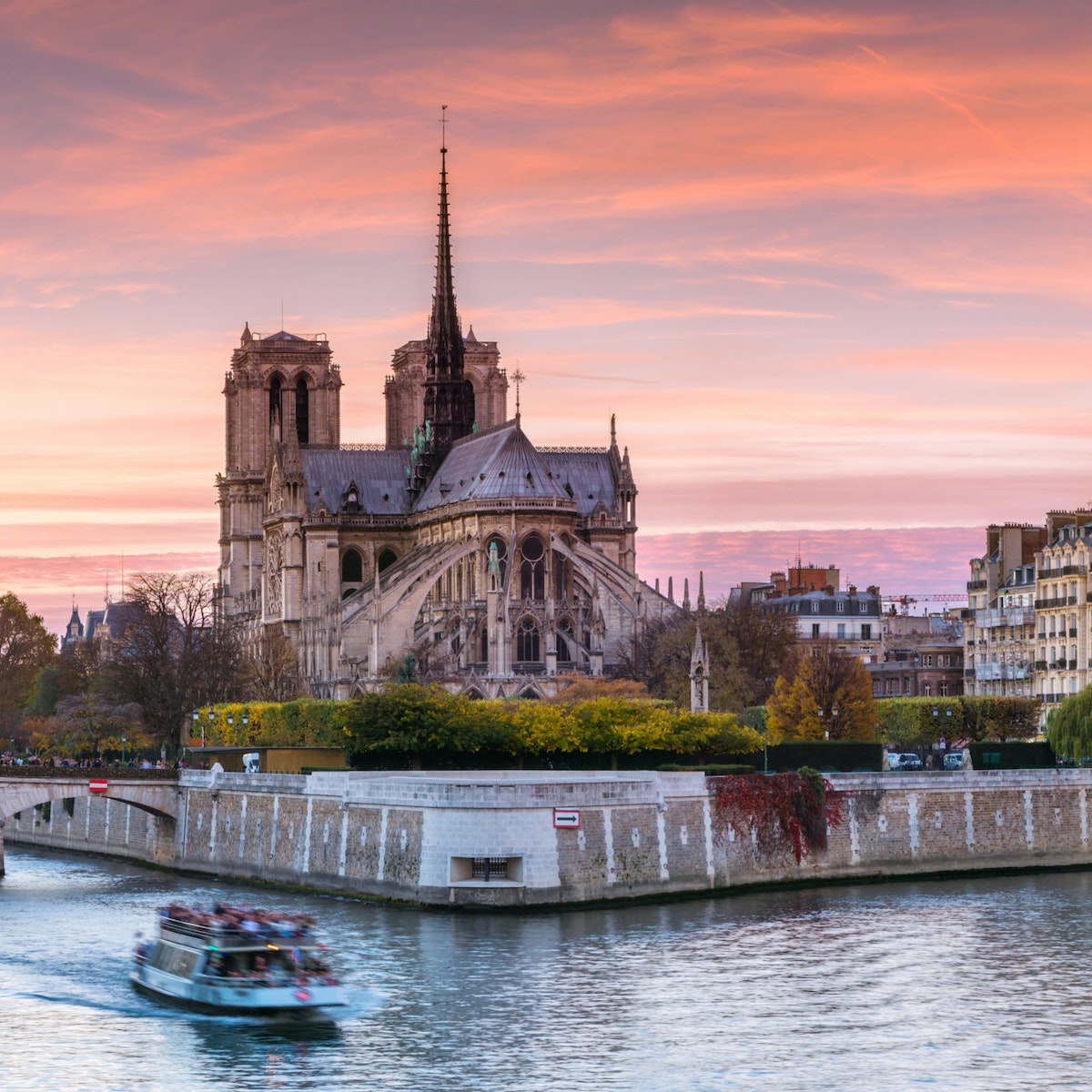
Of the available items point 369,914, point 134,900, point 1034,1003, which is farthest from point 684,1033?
point 134,900

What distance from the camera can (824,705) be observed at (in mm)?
90938

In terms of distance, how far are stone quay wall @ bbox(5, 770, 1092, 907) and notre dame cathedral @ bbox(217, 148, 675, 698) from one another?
36.7 m

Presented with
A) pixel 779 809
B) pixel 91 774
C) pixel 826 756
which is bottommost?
pixel 779 809

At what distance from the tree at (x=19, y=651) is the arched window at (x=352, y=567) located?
2611 cm

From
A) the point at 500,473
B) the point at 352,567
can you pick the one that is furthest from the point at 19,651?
the point at 500,473

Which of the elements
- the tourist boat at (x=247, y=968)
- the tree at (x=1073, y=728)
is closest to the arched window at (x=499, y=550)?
the tree at (x=1073, y=728)

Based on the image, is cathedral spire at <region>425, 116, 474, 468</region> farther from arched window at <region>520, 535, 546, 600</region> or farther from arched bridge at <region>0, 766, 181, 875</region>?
arched bridge at <region>0, 766, 181, 875</region>

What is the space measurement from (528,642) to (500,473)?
9.75 m

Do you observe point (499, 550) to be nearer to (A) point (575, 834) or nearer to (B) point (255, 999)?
(A) point (575, 834)

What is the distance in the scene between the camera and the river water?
124 feet

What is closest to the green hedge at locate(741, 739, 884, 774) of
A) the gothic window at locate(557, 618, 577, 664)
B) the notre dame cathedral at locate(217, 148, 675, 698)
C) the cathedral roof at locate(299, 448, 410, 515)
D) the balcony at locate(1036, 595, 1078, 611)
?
the balcony at locate(1036, 595, 1078, 611)

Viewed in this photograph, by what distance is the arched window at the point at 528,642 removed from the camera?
110 m

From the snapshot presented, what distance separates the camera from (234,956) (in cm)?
4341

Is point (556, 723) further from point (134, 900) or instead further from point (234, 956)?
point (234, 956)
